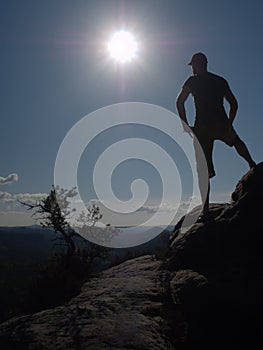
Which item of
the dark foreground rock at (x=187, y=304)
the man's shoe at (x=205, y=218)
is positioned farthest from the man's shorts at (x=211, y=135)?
the man's shoe at (x=205, y=218)

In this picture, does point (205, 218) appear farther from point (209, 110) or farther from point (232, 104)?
point (232, 104)

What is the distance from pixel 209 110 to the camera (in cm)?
806

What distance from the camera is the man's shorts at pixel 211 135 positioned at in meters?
8.01

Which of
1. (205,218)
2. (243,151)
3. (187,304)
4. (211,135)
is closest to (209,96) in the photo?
(211,135)

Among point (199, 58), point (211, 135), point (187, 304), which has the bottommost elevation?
point (187, 304)

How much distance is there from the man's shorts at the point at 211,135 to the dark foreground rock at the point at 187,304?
96cm

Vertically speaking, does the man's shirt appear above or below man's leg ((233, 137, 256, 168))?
above

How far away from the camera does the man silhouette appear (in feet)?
26.4

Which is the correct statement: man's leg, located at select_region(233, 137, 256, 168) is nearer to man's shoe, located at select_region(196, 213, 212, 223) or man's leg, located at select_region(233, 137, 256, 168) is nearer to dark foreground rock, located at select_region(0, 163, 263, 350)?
dark foreground rock, located at select_region(0, 163, 263, 350)

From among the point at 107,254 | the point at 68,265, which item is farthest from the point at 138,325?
the point at 107,254

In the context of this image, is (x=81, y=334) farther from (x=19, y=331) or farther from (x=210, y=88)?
(x=210, y=88)

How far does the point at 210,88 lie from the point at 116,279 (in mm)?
5606

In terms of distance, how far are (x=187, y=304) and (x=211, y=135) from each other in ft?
13.7

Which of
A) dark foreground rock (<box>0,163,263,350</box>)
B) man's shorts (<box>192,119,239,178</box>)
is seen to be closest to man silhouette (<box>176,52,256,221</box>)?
man's shorts (<box>192,119,239,178</box>)
